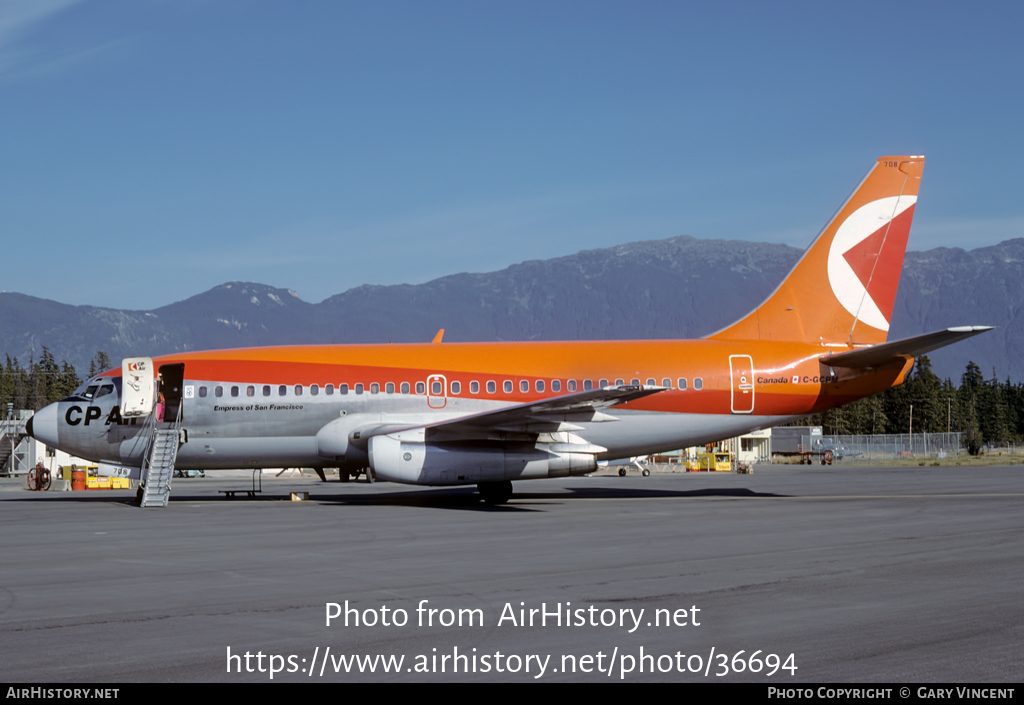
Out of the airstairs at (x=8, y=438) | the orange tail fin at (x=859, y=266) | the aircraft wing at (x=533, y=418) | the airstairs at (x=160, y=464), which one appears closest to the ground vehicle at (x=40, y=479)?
the airstairs at (x=8, y=438)

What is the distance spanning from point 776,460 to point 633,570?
71.1 metres

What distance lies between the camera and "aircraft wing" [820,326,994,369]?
70.6 feet

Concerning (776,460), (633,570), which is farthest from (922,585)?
(776,460)

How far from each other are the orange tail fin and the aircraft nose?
63.9 feet

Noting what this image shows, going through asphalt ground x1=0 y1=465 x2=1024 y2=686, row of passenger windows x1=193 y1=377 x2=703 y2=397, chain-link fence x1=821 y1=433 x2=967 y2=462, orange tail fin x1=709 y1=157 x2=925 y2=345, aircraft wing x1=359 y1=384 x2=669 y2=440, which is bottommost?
chain-link fence x1=821 y1=433 x2=967 y2=462

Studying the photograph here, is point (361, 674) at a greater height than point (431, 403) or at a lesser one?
lesser

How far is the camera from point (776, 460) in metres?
79.9

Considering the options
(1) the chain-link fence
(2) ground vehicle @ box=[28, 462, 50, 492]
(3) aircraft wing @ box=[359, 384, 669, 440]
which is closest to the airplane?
(3) aircraft wing @ box=[359, 384, 669, 440]

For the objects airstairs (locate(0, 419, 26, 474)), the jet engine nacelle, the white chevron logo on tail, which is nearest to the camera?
the jet engine nacelle

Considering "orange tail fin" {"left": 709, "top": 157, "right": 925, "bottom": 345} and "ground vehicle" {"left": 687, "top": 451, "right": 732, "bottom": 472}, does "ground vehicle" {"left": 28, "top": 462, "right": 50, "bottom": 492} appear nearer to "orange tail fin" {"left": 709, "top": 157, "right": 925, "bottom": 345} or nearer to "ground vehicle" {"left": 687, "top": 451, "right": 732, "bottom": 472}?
"orange tail fin" {"left": 709, "top": 157, "right": 925, "bottom": 345}

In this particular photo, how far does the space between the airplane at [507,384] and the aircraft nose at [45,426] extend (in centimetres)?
5

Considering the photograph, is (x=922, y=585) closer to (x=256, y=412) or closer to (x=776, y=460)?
(x=256, y=412)

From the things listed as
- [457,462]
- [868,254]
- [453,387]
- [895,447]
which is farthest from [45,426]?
[895,447]

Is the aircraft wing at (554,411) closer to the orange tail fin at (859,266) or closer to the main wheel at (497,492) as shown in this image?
the main wheel at (497,492)
